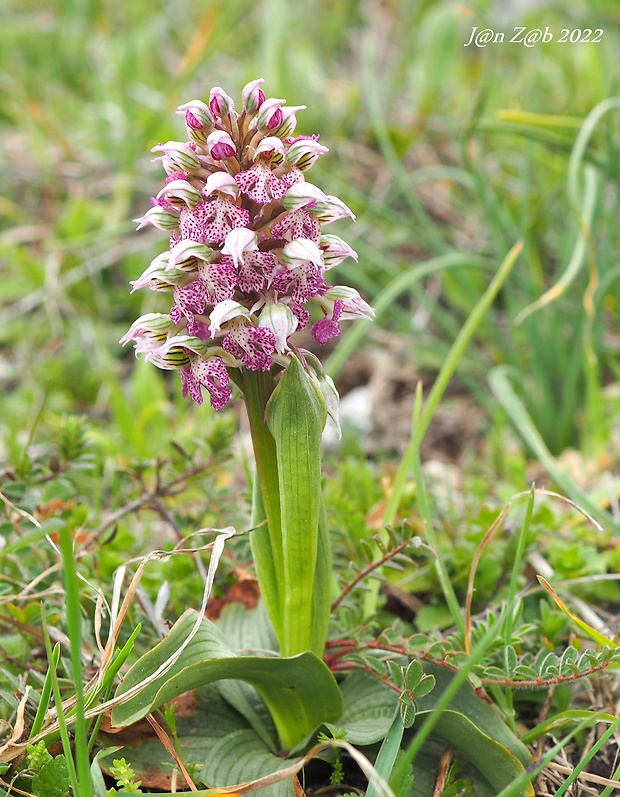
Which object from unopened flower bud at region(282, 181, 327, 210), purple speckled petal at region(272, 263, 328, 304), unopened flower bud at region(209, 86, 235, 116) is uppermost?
unopened flower bud at region(209, 86, 235, 116)

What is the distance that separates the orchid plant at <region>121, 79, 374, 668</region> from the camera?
3.84 ft

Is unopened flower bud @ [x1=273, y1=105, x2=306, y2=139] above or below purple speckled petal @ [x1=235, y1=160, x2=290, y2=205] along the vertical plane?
above

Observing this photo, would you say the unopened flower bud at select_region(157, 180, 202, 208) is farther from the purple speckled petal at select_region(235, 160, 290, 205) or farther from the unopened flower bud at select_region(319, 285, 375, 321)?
the unopened flower bud at select_region(319, 285, 375, 321)

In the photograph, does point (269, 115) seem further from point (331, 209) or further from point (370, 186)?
point (370, 186)

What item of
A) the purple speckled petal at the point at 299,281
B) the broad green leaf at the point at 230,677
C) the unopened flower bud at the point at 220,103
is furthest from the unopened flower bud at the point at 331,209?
the broad green leaf at the point at 230,677

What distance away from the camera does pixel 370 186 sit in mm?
4578

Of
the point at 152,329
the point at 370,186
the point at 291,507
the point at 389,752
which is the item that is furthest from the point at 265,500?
the point at 370,186

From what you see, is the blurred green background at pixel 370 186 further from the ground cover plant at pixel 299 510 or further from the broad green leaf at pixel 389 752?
the broad green leaf at pixel 389 752

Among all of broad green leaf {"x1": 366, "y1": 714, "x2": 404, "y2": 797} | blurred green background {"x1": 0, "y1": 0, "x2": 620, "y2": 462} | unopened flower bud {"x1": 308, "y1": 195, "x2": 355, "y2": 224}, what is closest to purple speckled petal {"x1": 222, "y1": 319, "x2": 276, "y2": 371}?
unopened flower bud {"x1": 308, "y1": 195, "x2": 355, "y2": 224}

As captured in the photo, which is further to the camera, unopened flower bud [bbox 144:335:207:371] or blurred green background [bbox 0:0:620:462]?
blurred green background [bbox 0:0:620:462]

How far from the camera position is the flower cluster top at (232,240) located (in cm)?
116

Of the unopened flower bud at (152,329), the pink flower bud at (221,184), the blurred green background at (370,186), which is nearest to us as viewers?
the pink flower bud at (221,184)

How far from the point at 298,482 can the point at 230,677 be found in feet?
1.14

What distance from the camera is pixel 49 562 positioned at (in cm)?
179
